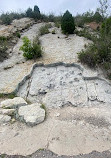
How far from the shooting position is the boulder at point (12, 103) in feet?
12.3

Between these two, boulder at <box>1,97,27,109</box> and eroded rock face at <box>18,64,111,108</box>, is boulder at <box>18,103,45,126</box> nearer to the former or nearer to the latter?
boulder at <box>1,97,27,109</box>

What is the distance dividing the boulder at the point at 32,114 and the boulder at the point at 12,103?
18cm

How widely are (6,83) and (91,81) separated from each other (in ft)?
9.00

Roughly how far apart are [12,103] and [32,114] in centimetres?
72

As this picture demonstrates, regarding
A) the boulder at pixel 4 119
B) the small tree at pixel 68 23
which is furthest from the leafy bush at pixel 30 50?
the small tree at pixel 68 23

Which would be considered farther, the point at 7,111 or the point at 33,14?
the point at 33,14

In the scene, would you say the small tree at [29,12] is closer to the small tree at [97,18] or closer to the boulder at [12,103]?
the small tree at [97,18]

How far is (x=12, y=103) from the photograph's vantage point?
3793mm

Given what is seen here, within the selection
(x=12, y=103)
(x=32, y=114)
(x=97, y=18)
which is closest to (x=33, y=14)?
(x=97, y=18)

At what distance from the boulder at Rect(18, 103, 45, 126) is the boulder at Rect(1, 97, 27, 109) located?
177 mm

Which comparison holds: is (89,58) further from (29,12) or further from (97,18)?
(29,12)

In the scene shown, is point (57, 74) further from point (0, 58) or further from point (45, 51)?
point (0, 58)

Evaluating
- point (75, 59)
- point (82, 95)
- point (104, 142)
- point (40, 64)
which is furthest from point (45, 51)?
point (104, 142)

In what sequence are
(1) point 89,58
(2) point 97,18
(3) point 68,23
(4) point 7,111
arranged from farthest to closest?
(2) point 97,18 < (3) point 68,23 < (1) point 89,58 < (4) point 7,111
